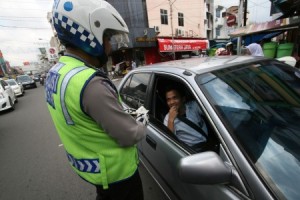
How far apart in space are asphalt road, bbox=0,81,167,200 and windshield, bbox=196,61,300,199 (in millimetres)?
1560

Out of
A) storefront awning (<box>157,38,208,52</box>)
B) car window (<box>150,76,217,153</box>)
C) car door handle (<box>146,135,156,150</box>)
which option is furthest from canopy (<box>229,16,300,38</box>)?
storefront awning (<box>157,38,208,52</box>)

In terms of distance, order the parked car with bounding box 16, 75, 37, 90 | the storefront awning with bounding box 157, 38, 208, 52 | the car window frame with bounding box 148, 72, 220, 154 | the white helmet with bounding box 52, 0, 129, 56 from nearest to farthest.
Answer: the white helmet with bounding box 52, 0, 129, 56, the car window frame with bounding box 148, 72, 220, 154, the storefront awning with bounding box 157, 38, 208, 52, the parked car with bounding box 16, 75, 37, 90

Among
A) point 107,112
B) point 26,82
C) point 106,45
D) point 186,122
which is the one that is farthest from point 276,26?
point 26,82

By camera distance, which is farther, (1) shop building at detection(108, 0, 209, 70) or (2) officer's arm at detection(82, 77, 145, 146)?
(1) shop building at detection(108, 0, 209, 70)

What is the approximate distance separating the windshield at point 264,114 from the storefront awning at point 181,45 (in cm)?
1952

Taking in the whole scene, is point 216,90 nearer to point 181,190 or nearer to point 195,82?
point 195,82

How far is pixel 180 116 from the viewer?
1.95 metres

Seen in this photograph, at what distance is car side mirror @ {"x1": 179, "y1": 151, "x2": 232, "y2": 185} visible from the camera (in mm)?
981

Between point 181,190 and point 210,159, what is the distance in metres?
0.68

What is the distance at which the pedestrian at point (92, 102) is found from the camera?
1.02m

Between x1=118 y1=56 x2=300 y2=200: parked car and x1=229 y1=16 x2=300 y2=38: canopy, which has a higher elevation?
x1=229 y1=16 x2=300 y2=38: canopy

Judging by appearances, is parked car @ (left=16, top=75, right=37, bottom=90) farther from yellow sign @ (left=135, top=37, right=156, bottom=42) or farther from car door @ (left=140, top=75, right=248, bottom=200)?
car door @ (left=140, top=75, right=248, bottom=200)

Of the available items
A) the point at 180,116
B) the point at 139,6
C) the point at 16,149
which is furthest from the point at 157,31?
the point at 180,116

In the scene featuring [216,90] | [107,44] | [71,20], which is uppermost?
[71,20]
